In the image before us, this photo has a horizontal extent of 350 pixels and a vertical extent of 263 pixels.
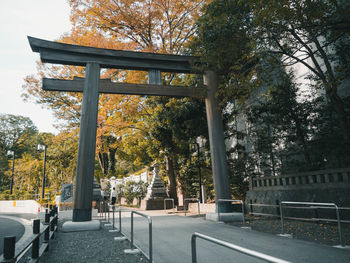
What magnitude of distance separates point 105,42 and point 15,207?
20.1m

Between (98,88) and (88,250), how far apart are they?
5570 millimetres

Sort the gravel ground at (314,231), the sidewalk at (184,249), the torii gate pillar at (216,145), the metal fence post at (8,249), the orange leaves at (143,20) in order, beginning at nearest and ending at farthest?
the metal fence post at (8,249)
the sidewalk at (184,249)
the gravel ground at (314,231)
the torii gate pillar at (216,145)
the orange leaves at (143,20)

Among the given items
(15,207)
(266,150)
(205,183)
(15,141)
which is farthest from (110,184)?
(15,141)

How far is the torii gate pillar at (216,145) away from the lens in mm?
9578

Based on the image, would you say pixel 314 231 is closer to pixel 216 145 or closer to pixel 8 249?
pixel 216 145

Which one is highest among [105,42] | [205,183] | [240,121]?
[105,42]

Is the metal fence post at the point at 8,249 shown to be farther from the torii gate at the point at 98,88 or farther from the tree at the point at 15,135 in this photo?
the tree at the point at 15,135

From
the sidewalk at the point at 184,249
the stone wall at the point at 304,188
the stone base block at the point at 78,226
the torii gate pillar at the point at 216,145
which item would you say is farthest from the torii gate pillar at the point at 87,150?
the stone wall at the point at 304,188

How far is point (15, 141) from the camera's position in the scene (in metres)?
49.4

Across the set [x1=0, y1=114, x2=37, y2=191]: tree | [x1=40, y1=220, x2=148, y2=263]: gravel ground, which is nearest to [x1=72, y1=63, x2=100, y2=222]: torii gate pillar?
[x1=40, y1=220, x2=148, y2=263]: gravel ground

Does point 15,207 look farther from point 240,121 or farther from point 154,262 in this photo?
point 154,262

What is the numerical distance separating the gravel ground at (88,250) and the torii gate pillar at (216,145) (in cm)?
425

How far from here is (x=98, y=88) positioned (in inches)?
362

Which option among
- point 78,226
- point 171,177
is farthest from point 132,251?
point 171,177
